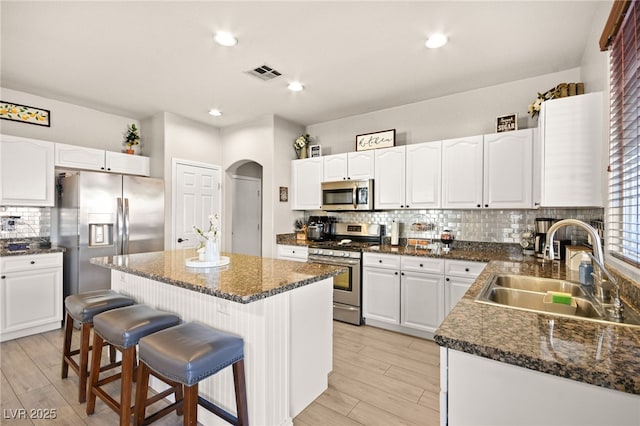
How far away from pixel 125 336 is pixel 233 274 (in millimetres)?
661

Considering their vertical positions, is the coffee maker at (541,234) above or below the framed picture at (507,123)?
below

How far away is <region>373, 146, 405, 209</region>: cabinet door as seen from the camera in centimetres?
374

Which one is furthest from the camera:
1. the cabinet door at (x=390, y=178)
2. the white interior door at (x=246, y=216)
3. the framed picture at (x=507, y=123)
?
the white interior door at (x=246, y=216)

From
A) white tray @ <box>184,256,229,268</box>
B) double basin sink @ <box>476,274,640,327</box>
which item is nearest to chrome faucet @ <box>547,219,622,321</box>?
double basin sink @ <box>476,274,640,327</box>

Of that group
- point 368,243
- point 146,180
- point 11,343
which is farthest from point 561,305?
point 11,343

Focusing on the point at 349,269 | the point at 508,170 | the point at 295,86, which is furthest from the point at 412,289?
the point at 295,86

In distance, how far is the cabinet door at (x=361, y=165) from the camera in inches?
156

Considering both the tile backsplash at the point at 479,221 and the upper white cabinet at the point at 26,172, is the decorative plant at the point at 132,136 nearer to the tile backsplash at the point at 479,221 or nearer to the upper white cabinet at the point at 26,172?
the upper white cabinet at the point at 26,172

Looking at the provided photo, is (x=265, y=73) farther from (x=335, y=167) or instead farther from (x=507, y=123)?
(x=507, y=123)

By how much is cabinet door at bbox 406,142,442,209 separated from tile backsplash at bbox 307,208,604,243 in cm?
34

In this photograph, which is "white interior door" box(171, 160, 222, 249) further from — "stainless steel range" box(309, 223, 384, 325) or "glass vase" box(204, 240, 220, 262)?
"glass vase" box(204, 240, 220, 262)

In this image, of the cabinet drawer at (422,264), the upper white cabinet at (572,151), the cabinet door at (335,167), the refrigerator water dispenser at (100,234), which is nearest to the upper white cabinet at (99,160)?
the refrigerator water dispenser at (100,234)

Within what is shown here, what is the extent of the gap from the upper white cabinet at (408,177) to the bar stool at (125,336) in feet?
8.90

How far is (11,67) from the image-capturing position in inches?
119
